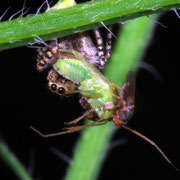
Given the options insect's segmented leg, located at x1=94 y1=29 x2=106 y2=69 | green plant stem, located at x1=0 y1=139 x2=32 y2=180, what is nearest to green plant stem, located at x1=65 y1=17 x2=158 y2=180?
green plant stem, located at x1=0 y1=139 x2=32 y2=180

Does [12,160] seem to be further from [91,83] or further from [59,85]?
[91,83]

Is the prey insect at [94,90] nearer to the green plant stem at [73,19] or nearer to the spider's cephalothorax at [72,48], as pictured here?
the spider's cephalothorax at [72,48]

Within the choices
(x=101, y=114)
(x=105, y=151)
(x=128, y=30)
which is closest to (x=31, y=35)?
(x=101, y=114)

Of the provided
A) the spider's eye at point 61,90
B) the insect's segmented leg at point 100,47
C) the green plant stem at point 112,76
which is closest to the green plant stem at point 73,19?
the spider's eye at point 61,90

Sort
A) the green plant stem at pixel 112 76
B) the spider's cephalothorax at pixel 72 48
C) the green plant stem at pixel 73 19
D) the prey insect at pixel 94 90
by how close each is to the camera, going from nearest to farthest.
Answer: the green plant stem at pixel 73 19 < the prey insect at pixel 94 90 < the spider's cephalothorax at pixel 72 48 < the green plant stem at pixel 112 76

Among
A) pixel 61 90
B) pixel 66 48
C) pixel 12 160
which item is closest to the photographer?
pixel 61 90

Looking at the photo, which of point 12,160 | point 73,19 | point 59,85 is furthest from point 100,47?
point 12,160

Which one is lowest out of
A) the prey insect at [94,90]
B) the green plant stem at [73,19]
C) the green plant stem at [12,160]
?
the green plant stem at [12,160]
